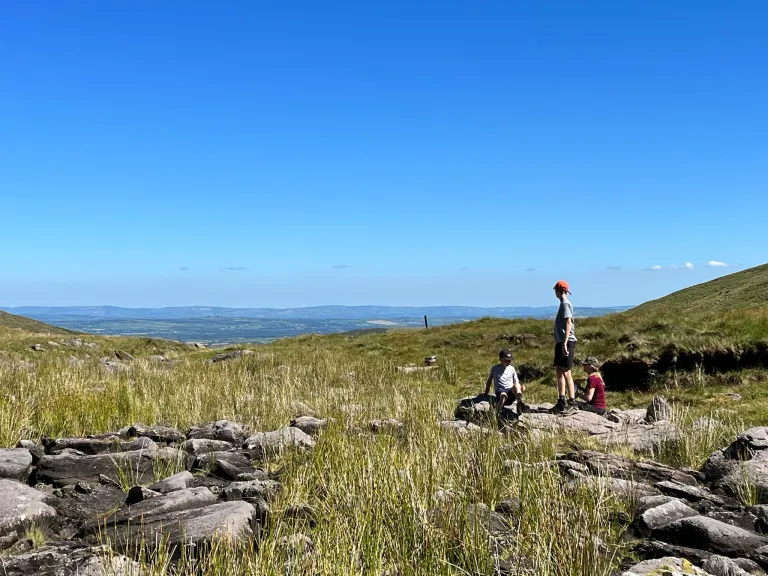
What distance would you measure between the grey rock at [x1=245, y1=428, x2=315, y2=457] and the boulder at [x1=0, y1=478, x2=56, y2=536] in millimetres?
3089

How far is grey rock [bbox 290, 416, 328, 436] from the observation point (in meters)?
10.7

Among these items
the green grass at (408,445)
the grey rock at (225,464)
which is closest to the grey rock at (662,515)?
the green grass at (408,445)

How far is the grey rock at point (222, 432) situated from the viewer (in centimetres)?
1034

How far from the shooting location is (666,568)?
15.2 ft

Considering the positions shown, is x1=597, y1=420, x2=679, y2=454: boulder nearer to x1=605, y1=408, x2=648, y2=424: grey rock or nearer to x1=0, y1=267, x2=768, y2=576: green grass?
x1=0, y1=267, x2=768, y2=576: green grass

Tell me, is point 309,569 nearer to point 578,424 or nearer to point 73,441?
point 73,441

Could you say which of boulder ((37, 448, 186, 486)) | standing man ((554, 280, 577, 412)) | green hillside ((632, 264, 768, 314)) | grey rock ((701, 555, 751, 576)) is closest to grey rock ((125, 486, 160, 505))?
boulder ((37, 448, 186, 486))

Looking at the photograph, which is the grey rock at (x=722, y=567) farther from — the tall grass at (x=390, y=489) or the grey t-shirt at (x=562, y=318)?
the grey t-shirt at (x=562, y=318)

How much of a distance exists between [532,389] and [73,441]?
43.6 ft

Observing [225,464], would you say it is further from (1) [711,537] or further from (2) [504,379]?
(2) [504,379]

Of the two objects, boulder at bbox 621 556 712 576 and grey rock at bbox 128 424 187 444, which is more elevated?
boulder at bbox 621 556 712 576

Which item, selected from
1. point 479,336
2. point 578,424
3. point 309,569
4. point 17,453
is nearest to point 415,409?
point 578,424

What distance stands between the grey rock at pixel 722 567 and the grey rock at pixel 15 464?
25.1ft

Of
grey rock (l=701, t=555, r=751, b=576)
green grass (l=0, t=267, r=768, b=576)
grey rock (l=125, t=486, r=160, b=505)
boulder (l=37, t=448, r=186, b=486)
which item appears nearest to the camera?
grey rock (l=701, t=555, r=751, b=576)
